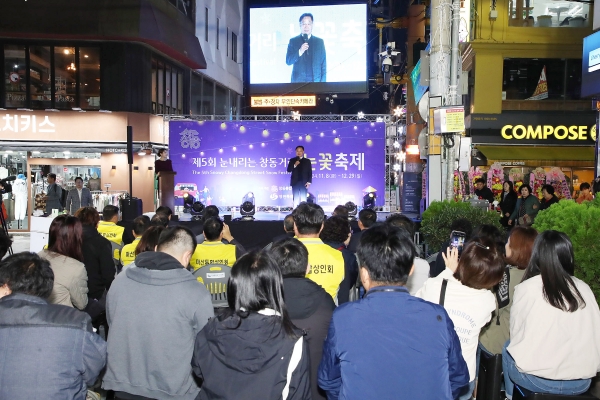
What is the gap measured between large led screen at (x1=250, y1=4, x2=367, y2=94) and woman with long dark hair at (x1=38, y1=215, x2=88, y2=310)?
1945 centimetres

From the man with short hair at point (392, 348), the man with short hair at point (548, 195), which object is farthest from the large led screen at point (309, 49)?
the man with short hair at point (392, 348)

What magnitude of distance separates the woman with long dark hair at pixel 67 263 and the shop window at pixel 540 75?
60.9ft

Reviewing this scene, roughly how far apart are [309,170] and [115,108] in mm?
7618

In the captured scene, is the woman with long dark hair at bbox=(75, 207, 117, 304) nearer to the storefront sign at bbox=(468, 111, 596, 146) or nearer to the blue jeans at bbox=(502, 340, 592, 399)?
the blue jeans at bbox=(502, 340, 592, 399)

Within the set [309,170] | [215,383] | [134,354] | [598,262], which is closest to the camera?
[215,383]

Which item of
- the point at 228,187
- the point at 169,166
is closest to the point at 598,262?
the point at 169,166

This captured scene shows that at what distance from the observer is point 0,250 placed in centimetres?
452

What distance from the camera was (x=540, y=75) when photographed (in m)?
19.9

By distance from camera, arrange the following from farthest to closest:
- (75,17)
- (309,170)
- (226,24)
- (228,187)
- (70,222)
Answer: (226,24) < (75,17) < (228,187) < (309,170) < (70,222)

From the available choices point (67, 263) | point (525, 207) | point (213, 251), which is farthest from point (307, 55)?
point (67, 263)

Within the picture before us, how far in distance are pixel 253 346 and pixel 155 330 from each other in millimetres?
901

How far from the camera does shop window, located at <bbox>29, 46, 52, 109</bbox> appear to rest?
1747 cm

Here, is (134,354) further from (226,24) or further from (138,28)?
(226,24)

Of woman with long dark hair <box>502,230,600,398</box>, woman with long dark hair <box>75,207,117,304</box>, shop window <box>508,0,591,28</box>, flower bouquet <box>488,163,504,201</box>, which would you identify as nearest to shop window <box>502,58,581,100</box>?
shop window <box>508,0,591,28</box>
